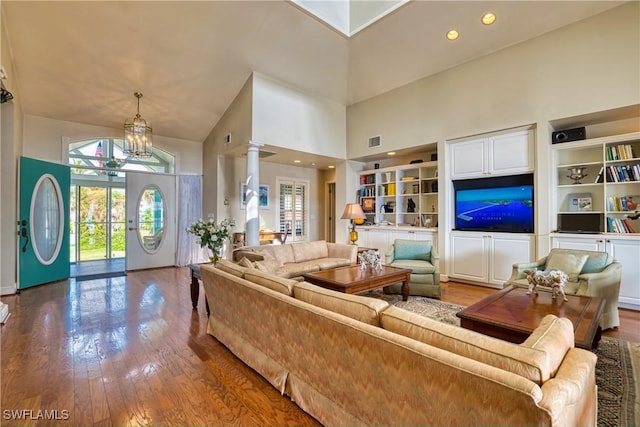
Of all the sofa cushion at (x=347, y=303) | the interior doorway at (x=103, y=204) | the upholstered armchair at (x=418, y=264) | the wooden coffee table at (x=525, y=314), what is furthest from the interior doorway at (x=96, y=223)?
the wooden coffee table at (x=525, y=314)

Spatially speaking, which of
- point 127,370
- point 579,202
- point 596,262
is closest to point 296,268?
point 127,370

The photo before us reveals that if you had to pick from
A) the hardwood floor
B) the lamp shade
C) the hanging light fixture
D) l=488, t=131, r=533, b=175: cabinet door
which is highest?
the hanging light fixture

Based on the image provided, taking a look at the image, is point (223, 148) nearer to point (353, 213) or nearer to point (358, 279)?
point (353, 213)

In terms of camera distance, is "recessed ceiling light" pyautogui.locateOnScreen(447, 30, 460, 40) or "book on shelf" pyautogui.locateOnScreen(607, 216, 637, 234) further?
"recessed ceiling light" pyautogui.locateOnScreen(447, 30, 460, 40)

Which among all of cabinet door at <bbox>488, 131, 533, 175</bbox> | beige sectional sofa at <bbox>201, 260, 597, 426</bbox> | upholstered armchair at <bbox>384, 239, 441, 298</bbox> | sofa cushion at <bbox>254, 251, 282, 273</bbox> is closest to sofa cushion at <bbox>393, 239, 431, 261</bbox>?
upholstered armchair at <bbox>384, 239, 441, 298</bbox>

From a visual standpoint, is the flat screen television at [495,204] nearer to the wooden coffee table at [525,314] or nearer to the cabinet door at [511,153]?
the cabinet door at [511,153]

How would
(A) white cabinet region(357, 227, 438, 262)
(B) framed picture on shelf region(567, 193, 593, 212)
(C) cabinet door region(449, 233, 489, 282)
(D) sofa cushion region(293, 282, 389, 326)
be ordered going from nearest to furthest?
1. (D) sofa cushion region(293, 282, 389, 326)
2. (B) framed picture on shelf region(567, 193, 593, 212)
3. (C) cabinet door region(449, 233, 489, 282)
4. (A) white cabinet region(357, 227, 438, 262)

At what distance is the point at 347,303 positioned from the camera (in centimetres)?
157

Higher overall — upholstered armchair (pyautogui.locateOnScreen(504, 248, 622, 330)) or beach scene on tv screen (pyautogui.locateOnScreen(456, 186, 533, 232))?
beach scene on tv screen (pyautogui.locateOnScreen(456, 186, 533, 232))

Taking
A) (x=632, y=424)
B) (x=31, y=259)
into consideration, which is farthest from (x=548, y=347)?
(x=31, y=259)

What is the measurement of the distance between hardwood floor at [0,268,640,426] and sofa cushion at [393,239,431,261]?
210 cm

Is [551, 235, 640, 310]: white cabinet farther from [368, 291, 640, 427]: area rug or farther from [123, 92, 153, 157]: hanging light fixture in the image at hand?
→ [123, 92, 153, 157]: hanging light fixture

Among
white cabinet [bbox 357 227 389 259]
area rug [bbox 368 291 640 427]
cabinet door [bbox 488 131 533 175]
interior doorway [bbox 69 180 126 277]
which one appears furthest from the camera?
interior doorway [bbox 69 180 126 277]

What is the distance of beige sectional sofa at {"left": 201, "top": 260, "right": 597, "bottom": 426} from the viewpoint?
3.07 feet
